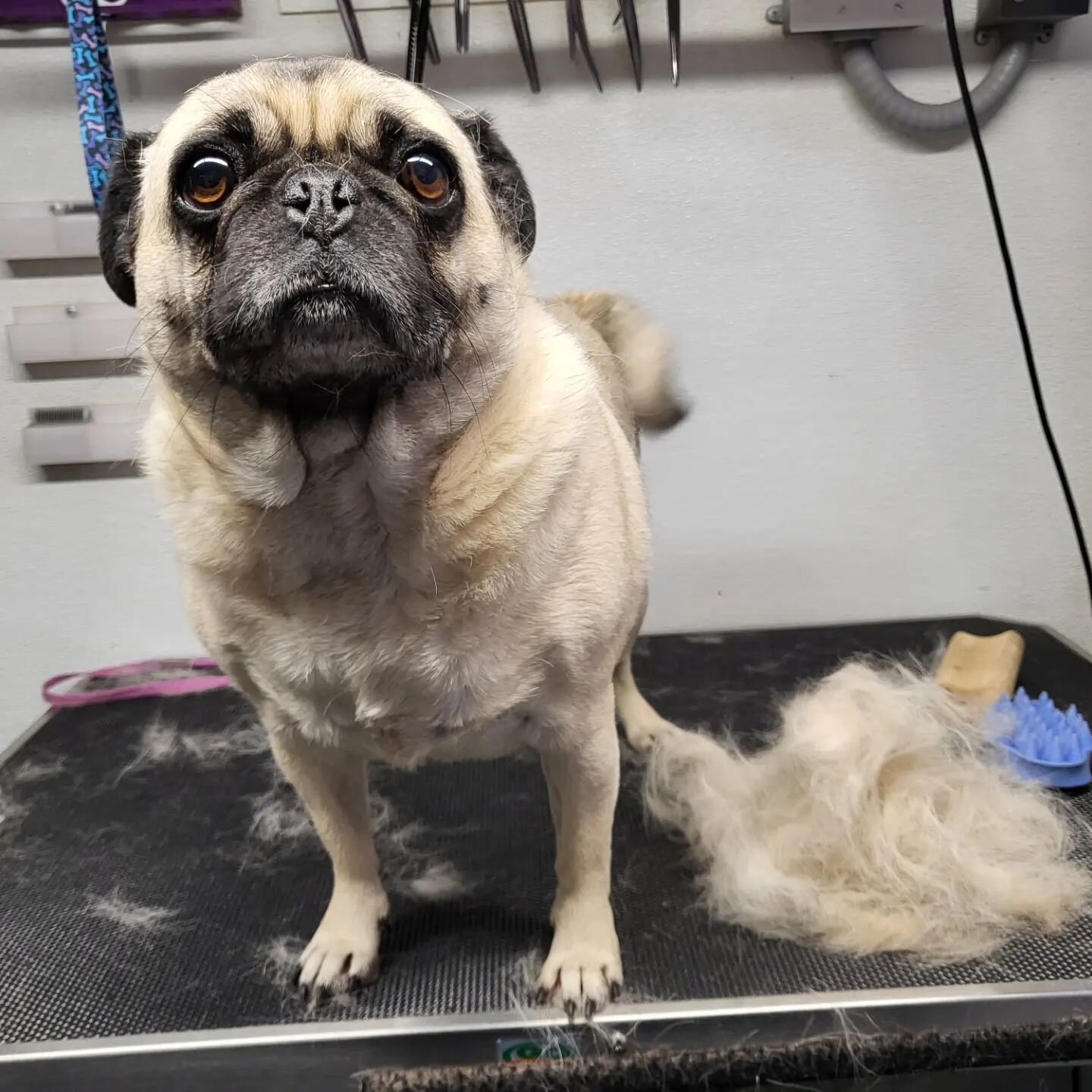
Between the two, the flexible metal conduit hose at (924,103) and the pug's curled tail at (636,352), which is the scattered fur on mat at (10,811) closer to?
the pug's curled tail at (636,352)

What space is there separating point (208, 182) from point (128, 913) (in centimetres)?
69

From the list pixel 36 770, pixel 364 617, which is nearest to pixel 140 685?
pixel 36 770

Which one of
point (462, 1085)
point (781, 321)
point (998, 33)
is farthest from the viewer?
point (781, 321)

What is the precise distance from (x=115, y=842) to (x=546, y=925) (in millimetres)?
523

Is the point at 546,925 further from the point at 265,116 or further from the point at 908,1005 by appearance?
the point at 265,116

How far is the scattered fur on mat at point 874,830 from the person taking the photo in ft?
2.58

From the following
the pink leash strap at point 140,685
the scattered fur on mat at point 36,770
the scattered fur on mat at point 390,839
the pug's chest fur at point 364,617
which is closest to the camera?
the pug's chest fur at point 364,617

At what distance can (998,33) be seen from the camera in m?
1.36

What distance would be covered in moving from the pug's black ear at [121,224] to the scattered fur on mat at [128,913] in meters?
0.57

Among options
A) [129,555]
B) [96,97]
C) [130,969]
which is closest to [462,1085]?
[130,969]

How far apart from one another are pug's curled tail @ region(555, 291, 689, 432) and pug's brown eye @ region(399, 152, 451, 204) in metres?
0.57

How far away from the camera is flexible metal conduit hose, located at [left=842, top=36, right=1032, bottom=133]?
4.40 ft

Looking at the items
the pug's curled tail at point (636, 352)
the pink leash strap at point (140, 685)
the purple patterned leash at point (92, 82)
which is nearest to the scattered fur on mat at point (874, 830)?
the pug's curled tail at point (636, 352)

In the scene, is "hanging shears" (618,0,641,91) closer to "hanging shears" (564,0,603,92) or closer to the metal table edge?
"hanging shears" (564,0,603,92)
